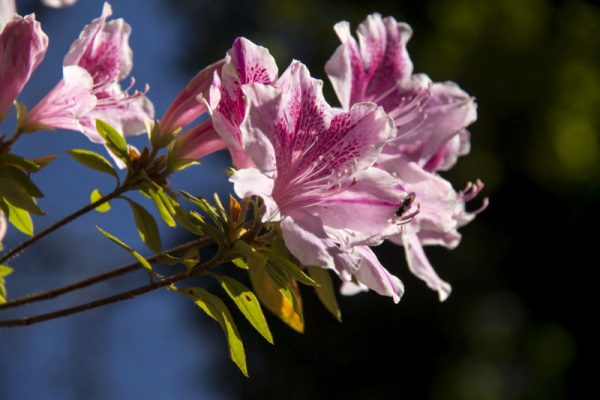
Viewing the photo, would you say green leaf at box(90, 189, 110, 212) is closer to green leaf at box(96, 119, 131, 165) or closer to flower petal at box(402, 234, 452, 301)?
green leaf at box(96, 119, 131, 165)

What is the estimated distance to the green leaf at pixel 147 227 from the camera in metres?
1.01

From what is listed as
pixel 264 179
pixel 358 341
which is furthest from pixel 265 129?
pixel 358 341

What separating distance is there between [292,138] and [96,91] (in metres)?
0.39

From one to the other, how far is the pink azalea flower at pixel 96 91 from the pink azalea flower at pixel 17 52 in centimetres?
6

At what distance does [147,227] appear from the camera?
40.9 inches

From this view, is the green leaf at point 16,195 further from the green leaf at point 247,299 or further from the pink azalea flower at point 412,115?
the pink azalea flower at point 412,115

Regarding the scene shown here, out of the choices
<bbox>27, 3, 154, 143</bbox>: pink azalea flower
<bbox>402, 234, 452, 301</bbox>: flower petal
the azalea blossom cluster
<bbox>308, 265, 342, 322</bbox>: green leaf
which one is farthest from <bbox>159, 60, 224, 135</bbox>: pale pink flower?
<bbox>402, 234, 452, 301</bbox>: flower petal

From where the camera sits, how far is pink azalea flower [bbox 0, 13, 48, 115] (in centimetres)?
93

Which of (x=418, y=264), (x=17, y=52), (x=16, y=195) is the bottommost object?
(x=418, y=264)

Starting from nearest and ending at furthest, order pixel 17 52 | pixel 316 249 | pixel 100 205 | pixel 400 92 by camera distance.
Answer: pixel 316 249 < pixel 17 52 < pixel 100 205 < pixel 400 92

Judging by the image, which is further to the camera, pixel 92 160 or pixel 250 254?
pixel 92 160

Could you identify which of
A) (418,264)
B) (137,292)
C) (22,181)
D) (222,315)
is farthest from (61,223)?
(418,264)

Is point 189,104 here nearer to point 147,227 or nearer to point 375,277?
point 147,227

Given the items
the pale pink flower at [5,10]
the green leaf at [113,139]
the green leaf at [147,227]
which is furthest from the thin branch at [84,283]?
the pale pink flower at [5,10]
